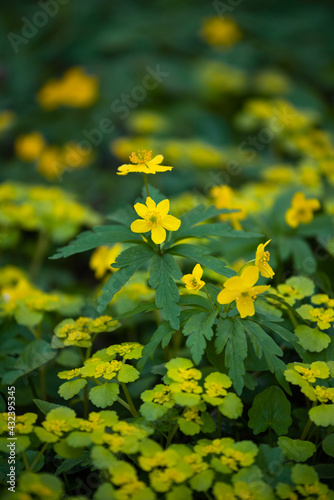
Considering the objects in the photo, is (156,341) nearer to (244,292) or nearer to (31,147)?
(244,292)

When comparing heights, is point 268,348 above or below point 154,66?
above

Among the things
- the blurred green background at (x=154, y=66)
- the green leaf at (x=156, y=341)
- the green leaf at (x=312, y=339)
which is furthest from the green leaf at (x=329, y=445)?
the blurred green background at (x=154, y=66)

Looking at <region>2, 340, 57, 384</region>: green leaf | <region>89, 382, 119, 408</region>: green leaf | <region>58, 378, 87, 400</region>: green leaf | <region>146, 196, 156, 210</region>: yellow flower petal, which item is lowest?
<region>2, 340, 57, 384</region>: green leaf

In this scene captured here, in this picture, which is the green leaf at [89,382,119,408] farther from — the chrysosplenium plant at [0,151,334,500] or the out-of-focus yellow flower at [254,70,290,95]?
the out-of-focus yellow flower at [254,70,290,95]

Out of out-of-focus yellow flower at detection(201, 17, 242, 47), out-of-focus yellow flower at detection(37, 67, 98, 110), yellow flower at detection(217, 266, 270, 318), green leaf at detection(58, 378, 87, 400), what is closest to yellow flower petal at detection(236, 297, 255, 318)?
yellow flower at detection(217, 266, 270, 318)

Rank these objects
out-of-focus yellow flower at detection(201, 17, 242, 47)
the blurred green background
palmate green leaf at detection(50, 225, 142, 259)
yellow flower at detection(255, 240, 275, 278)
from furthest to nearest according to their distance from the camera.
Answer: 1. out-of-focus yellow flower at detection(201, 17, 242, 47)
2. the blurred green background
3. palmate green leaf at detection(50, 225, 142, 259)
4. yellow flower at detection(255, 240, 275, 278)

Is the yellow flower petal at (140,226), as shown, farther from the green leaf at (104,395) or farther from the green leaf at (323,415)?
the green leaf at (323,415)

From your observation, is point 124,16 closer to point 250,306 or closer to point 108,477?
point 250,306

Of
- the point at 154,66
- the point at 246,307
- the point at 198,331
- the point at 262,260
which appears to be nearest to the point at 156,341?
the point at 198,331
